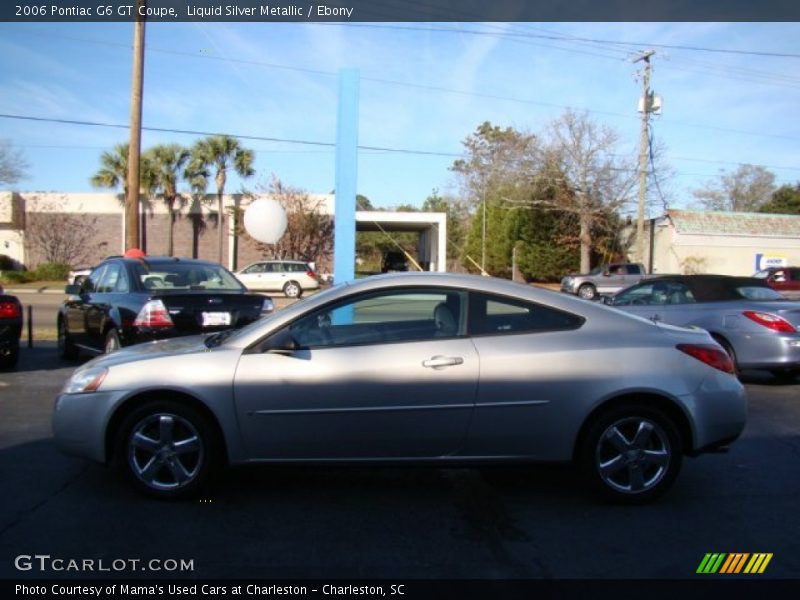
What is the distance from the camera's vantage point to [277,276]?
2973 centimetres

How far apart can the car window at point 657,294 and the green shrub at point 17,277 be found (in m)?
31.1

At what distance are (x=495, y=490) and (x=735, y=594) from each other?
5.76ft

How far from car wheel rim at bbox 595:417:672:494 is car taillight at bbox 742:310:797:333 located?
4911 mm

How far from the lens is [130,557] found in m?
3.57

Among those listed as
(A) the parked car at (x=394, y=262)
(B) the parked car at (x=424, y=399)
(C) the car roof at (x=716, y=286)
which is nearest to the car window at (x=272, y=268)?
(A) the parked car at (x=394, y=262)

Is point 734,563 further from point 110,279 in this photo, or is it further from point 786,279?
point 786,279

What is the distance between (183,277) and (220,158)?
2954cm

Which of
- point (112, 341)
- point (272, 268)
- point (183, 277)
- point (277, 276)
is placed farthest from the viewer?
point (272, 268)

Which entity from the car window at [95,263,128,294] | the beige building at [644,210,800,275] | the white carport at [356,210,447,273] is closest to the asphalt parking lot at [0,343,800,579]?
the car window at [95,263,128,294]

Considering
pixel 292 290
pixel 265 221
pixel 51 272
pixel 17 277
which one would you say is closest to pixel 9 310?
pixel 265 221

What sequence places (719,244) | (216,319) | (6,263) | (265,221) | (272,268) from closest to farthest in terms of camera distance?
(216,319)
(265,221)
(272,268)
(6,263)
(719,244)

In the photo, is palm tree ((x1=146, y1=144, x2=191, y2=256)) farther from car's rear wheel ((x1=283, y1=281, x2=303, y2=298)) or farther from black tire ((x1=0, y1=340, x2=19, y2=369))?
black tire ((x1=0, y1=340, x2=19, y2=369))

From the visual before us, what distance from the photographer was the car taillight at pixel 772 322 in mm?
8242

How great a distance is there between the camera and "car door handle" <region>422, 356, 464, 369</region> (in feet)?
13.8
